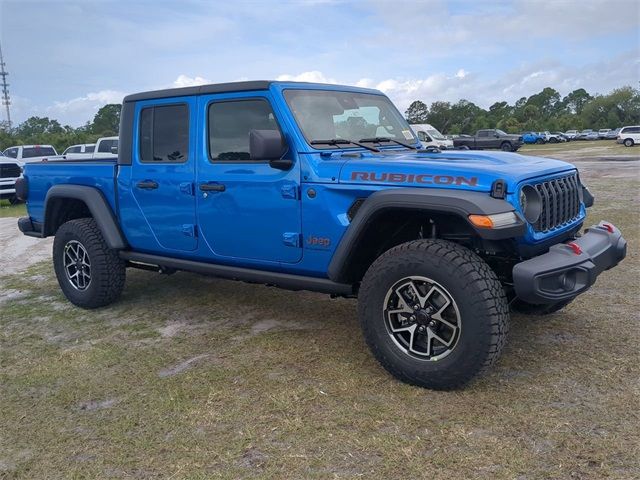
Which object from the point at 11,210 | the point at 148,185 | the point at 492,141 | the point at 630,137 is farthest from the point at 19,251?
the point at 630,137

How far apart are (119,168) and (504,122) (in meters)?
76.0

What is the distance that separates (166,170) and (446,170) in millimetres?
2364

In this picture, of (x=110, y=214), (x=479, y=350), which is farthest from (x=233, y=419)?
(x=110, y=214)

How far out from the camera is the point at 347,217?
12.1 ft

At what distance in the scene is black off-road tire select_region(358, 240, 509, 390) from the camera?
10.4 ft

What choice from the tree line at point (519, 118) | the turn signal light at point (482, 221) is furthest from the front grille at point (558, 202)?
the tree line at point (519, 118)

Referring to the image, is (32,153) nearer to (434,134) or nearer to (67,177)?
(434,134)

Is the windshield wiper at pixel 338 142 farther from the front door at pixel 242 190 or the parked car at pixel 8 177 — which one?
the parked car at pixel 8 177

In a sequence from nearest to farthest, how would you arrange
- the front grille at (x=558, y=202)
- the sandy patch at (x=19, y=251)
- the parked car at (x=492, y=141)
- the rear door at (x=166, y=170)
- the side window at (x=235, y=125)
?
the front grille at (x=558, y=202), the side window at (x=235, y=125), the rear door at (x=166, y=170), the sandy patch at (x=19, y=251), the parked car at (x=492, y=141)

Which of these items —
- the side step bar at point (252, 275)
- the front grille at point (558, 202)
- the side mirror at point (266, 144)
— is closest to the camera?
the front grille at point (558, 202)

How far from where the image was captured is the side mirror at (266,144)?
3.64 meters

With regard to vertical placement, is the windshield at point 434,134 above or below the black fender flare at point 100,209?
above

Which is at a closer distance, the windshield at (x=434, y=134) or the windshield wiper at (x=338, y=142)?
the windshield wiper at (x=338, y=142)

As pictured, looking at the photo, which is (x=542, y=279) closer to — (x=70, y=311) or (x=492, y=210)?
(x=492, y=210)
